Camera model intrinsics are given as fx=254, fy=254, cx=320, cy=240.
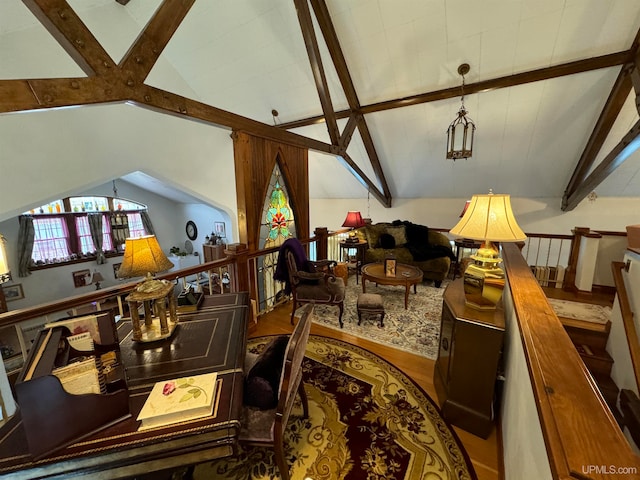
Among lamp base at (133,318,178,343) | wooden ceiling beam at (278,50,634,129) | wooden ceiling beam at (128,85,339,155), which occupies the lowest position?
lamp base at (133,318,178,343)

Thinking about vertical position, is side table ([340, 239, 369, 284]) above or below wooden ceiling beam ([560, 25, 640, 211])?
below

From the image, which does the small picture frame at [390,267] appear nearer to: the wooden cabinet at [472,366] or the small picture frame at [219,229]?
the wooden cabinet at [472,366]

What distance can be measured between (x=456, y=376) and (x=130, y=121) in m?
5.12

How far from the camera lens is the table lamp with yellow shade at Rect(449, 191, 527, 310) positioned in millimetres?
1688

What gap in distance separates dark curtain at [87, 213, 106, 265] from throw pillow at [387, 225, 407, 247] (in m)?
8.31

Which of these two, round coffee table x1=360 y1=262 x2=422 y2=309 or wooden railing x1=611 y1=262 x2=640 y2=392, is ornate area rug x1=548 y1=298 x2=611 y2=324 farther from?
round coffee table x1=360 y1=262 x2=422 y2=309

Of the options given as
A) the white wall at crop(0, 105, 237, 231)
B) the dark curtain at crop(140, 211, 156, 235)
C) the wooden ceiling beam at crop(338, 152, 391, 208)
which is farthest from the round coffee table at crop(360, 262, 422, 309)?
the dark curtain at crop(140, 211, 156, 235)

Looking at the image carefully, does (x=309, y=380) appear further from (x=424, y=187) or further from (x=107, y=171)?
(x=424, y=187)

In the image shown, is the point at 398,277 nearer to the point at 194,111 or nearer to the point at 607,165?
the point at 194,111

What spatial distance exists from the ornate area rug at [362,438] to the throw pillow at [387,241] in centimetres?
306

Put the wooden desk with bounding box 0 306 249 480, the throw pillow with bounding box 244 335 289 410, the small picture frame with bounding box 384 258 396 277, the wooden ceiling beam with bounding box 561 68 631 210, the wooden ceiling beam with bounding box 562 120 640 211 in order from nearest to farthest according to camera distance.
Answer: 1. the wooden desk with bounding box 0 306 249 480
2. the throw pillow with bounding box 244 335 289 410
3. the wooden ceiling beam with bounding box 561 68 631 210
4. the wooden ceiling beam with bounding box 562 120 640 211
5. the small picture frame with bounding box 384 258 396 277

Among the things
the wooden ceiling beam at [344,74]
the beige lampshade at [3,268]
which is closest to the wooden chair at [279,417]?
the beige lampshade at [3,268]

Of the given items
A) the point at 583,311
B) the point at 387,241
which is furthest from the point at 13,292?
the point at 583,311

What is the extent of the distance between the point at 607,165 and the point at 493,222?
13.1 feet
